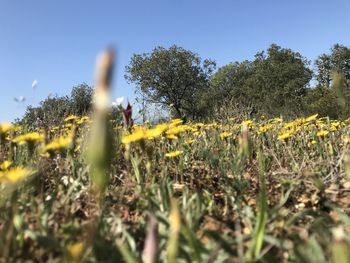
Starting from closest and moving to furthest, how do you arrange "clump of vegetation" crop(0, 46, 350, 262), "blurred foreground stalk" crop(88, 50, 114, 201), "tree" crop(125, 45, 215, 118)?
1. "blurred foreground stalk" crop(88, 50, 114, 201)
2. "clump of vegetation" crop(0, 46, 350, 262)
3. "tree" crop(125, 45, 215, 118)

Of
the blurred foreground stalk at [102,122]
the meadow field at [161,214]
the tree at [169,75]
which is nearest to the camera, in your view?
the blurred foreground stalk at [102,122]

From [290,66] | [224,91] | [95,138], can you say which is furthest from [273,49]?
[95,138]

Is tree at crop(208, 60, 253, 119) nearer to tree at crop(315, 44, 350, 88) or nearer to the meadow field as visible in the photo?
tree at crop(315, 44, 350, 88)

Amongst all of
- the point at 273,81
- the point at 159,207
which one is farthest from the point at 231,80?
the point at 159,207

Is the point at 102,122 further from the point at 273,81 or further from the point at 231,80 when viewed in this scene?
the point at 231,80

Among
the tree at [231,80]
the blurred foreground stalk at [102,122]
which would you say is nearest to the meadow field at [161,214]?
the blurred foreground stalk at [102,122]

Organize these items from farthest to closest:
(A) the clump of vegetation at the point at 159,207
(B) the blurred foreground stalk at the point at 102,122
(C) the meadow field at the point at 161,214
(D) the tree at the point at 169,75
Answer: (D) the tree at the point at 169,75 → (C) the meadow field at the point at 161,214 → (A) the clump of vegetation at the point at 159,207 → (B) the blurred foreground stalk at the point at 102,122

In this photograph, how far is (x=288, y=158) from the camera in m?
3.17

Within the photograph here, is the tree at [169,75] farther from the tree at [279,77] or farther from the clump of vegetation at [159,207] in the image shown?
the clump of vegetation at [159,207]

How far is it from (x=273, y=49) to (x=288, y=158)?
49.9 meters

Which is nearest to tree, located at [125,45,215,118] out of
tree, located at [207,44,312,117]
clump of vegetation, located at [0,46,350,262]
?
tree, located at [207,44,312,117]

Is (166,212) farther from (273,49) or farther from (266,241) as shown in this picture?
(273,49)

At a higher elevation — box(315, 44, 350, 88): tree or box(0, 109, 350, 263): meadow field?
box(315, 44, 350, 88): tree

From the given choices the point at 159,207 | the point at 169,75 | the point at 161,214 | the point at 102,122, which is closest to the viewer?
the point at 102,122
